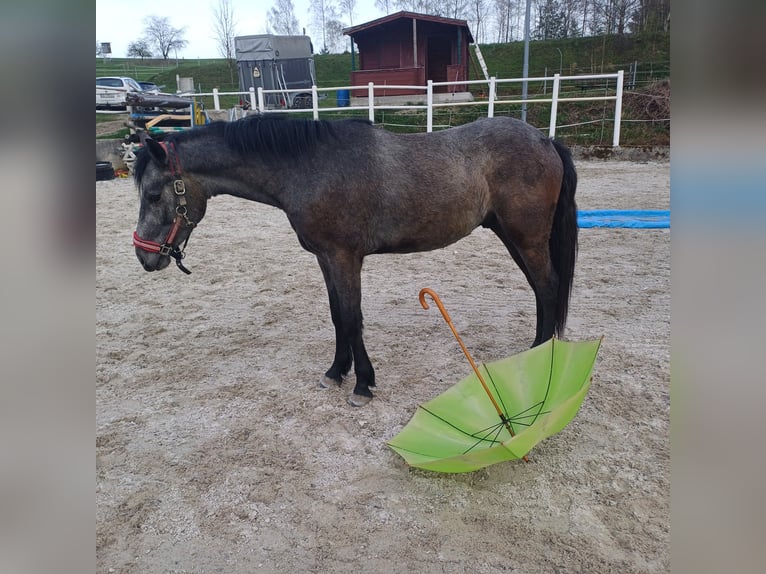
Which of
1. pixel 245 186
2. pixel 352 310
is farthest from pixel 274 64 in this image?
pixel 352 310

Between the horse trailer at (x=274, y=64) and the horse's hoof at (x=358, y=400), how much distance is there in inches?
736

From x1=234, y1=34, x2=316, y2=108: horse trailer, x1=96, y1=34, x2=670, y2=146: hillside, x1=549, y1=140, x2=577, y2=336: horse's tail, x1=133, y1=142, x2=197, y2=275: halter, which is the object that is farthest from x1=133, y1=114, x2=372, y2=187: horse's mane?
x1=234, y1=34, x2=316, y2=108: horse trailer

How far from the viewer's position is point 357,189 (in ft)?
9.73

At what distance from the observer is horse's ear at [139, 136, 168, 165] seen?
2.77 meters

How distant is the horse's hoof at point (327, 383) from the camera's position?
3.25m

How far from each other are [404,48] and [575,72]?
8.82m

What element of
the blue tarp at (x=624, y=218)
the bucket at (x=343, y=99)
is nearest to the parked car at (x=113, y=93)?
the bucket at (x=343, y=99)

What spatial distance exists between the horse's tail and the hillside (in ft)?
3.53

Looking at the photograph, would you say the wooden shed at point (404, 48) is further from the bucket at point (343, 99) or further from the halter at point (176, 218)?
the halter at point (176, 218)

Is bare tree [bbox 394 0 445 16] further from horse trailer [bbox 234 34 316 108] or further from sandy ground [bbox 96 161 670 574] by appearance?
sandy ground [bbox 96 161 670 574]

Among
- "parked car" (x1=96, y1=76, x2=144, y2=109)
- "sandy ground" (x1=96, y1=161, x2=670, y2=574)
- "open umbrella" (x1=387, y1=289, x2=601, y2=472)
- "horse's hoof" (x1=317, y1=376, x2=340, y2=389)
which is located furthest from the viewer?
"parked car" (x1=96, y1=76, x2=144, y2=109)

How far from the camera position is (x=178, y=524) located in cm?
210
